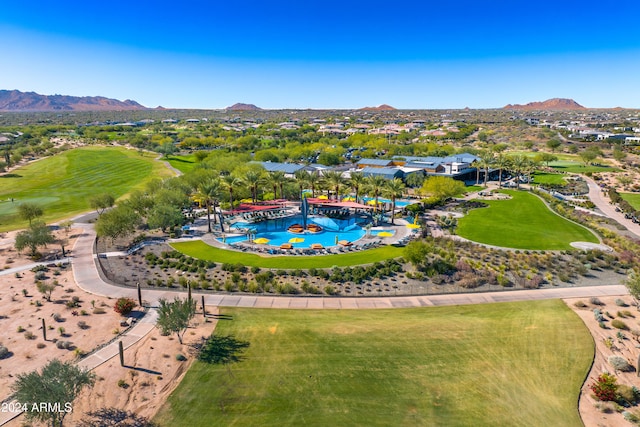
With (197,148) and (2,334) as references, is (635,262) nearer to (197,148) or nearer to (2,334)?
(2,334)

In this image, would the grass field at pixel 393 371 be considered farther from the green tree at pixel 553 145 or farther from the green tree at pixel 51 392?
the green tree at pixel 553 145

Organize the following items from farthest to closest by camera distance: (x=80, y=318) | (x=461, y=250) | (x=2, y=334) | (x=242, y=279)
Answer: (x=461, y=250) → (x=242, y=279) → (x=80, y=318) → (x=2, y=334)

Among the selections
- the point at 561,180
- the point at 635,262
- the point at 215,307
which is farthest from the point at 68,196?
the point at 561,180

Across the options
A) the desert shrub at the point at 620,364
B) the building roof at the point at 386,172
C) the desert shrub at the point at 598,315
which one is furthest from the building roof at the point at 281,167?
the desert shrub at the point at 620,364

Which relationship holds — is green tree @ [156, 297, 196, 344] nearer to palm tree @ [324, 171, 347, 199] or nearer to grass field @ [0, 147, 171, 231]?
palm tree @ [324, 171, 347, 199]

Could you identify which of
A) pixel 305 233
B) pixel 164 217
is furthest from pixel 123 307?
pixel 305 233

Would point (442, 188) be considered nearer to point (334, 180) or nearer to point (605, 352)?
point (334, 180)
